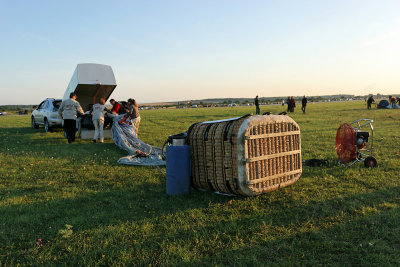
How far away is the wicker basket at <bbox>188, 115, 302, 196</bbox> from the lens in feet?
16.3

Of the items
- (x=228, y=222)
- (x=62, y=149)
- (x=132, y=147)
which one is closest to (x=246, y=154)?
(x=228, y=222)

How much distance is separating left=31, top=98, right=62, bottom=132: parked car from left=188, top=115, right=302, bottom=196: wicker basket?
39.1ft

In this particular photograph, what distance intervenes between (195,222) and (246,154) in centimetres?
136

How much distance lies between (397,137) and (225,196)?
1048 cm

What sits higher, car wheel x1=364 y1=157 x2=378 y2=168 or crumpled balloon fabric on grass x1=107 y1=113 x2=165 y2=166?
crumpled balloon fabric on grass x1=107 y1=113 x2=165 y2=166

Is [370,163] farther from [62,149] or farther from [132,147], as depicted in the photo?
[62,149]

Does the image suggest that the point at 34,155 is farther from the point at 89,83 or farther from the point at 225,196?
the point at 225,196

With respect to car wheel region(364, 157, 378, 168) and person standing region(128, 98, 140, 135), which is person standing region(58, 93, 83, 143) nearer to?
person standing region(128, 98, 140, 135)

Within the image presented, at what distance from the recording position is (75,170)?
25.6ft

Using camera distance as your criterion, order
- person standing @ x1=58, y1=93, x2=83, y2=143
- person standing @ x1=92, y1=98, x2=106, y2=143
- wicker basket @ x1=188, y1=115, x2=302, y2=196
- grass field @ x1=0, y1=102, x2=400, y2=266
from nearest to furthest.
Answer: grass field @ x1=0, y1=102, x2=400, y2=266
wicker basket @ x1=188, y1=115, x2=302, y2=196
person standing @ x1=58, y1=93, x2=83, y2=143
person standing @ x1=92, y1=98, x2=106, y2=143

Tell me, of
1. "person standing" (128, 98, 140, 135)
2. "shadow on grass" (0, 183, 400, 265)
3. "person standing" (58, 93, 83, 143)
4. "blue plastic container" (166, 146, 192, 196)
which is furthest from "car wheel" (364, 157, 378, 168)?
"person standing" (58, 93, 83, 143)

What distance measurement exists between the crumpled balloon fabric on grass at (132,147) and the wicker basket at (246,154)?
3.20 m

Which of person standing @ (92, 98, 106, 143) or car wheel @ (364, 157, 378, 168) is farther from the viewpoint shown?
person standing @ (92, 98, 106, 143)

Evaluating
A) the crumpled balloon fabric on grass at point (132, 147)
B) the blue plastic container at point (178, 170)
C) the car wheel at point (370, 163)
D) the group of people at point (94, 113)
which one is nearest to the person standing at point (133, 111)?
the group of people at point (94, 113)
